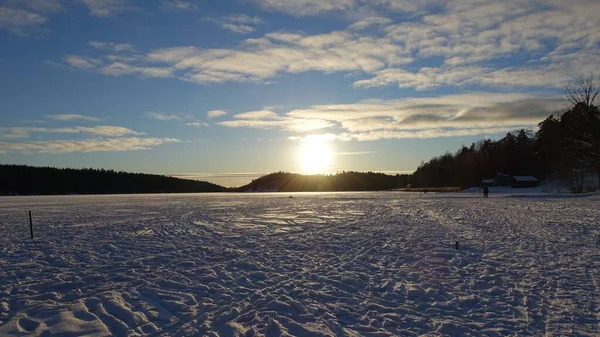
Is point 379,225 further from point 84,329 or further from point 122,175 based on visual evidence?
point 122,175

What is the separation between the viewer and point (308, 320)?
7789 millimetres

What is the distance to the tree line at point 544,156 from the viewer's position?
5950 centimetres

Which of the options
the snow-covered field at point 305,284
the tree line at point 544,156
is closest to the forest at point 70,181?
the tree line at point 544,156

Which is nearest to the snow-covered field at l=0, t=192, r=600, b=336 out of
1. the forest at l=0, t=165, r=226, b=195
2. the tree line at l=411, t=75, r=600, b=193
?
the tree line at l=411, t=75, r=600, b=193

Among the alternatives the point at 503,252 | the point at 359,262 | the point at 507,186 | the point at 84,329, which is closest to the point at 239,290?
the point at 84,329

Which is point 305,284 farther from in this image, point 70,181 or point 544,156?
point 70,181

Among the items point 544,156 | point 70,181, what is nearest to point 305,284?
point 544,156

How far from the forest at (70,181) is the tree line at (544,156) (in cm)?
11821

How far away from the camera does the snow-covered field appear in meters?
7.50

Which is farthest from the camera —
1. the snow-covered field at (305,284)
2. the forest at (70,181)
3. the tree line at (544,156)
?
the forest at (70,181)

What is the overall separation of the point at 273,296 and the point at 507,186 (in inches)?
3919

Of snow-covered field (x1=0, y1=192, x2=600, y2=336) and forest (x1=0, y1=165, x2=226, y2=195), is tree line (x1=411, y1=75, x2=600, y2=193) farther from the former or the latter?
forest (x1=0, y1=165, x2=226, y2=195)

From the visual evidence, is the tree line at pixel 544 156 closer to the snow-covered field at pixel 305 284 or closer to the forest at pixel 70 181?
the snow-covered field at pixel 305 284

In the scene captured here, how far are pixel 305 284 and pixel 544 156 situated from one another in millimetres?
103199
